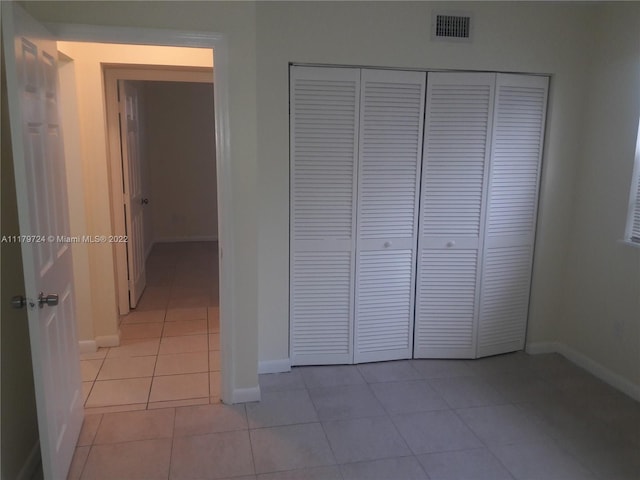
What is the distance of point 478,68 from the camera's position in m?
3.13

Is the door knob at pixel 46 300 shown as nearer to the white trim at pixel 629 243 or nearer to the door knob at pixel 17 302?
the door knob at pixel 17 302

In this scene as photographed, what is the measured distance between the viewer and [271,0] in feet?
9.34

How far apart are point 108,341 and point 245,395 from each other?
1.33m

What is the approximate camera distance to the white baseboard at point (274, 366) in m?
3.23

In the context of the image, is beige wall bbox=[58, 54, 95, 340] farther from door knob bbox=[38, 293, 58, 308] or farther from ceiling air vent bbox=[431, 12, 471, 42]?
ceiling air vent bbox=[431, 12, 471, 42]

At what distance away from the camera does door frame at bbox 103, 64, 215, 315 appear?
12.0ft

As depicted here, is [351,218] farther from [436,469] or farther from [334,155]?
[436,469]

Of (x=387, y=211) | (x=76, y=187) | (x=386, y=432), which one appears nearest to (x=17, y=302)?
(x=76, y=187)

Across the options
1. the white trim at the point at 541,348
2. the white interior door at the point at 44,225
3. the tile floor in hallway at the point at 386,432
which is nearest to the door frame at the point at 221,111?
the white interior door at the point at 44,225

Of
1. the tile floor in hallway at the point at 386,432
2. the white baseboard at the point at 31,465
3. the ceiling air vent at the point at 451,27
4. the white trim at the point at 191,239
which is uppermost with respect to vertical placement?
the ceiling air vent at the point at 451,27

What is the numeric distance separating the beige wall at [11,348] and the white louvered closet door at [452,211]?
7.55 feet

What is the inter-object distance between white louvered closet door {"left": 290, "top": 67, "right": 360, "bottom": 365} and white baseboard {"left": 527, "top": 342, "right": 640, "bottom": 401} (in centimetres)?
145

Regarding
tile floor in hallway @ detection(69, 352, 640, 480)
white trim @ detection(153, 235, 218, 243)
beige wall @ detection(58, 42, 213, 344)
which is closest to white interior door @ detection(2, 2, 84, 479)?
tile floor in hallway @ detection(69, 352, 640, 480)

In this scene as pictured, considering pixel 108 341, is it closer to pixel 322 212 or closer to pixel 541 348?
pixel 322 212
